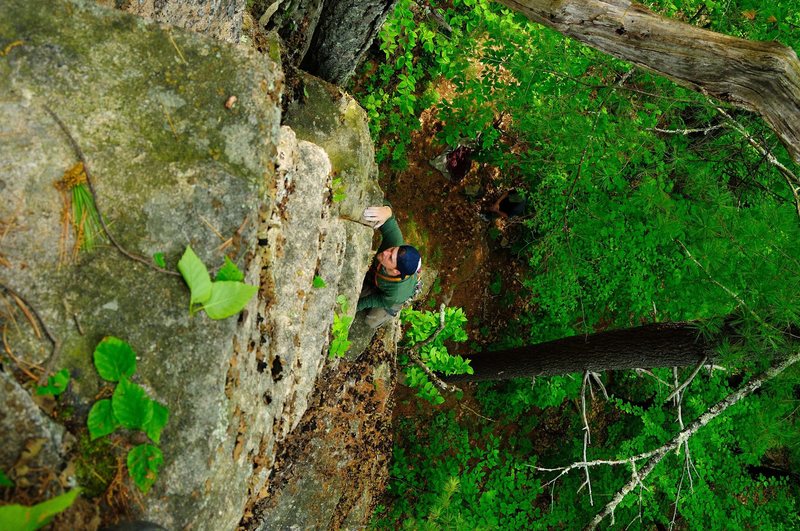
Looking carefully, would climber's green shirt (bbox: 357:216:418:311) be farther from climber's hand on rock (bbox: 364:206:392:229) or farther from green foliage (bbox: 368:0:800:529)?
green foliage (bbox: 368:0:800:529)

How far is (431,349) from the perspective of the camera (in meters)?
5.43

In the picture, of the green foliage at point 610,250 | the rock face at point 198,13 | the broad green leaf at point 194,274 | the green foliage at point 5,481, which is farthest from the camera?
the green foliage at point 610,250

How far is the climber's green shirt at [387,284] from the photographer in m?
4.51

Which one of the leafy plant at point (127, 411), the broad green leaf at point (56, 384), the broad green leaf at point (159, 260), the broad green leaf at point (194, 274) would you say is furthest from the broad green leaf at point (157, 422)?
the broad green leaf at point (159, 260)

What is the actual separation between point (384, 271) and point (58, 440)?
→ 2.95 meters

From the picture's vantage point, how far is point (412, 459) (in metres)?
7.32

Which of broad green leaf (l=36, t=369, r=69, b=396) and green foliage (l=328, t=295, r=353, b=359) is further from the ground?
broad green leaf (l=36, t=369, r=69, b=396)

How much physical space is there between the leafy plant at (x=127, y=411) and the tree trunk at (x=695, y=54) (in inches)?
121

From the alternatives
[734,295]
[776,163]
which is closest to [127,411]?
[734,295]

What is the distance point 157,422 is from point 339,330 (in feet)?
6.66

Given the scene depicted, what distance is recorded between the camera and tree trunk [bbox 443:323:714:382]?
4.98 meters

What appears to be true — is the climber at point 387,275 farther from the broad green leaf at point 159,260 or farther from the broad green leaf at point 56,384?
the broad green leaf at point 56,384

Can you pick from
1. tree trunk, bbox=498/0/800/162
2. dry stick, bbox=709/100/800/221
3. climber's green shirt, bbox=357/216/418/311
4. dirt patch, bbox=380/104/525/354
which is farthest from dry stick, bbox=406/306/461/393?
dry stick, bbox=709/100/800/221

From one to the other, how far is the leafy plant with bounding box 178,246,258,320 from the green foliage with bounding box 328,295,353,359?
1.76 metres
